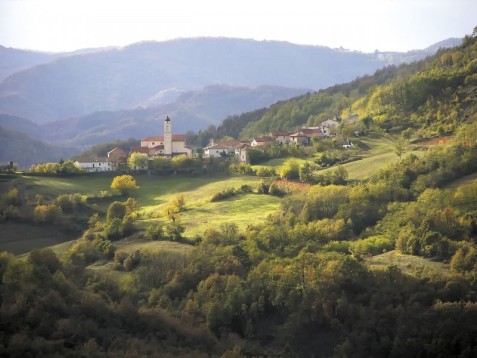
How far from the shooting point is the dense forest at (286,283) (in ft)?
120

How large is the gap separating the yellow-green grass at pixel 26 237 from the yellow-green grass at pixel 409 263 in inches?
1217

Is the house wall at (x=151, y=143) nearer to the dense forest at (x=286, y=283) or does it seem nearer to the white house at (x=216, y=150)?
the white house at (x=216, y=150)

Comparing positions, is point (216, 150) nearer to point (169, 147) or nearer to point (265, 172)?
point (169, 147)

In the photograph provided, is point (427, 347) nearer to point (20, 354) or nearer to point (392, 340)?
point (392, 340)

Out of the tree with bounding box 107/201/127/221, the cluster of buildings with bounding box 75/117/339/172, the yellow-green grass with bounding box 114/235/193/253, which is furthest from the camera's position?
the cluster of buildings with bounding box 75/117/339/172

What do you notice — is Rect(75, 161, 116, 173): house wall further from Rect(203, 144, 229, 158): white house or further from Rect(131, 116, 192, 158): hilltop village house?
Rect(203, 144, 229, 158): white house

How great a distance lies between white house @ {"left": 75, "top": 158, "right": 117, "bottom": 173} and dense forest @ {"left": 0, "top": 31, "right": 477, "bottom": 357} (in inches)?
956

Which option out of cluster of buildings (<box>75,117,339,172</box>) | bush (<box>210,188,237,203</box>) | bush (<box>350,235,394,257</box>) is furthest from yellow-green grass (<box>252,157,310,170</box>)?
bush (<box>350,235,394,257</box>)

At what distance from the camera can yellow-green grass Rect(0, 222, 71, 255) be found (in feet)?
201

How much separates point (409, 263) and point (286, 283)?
9.76m

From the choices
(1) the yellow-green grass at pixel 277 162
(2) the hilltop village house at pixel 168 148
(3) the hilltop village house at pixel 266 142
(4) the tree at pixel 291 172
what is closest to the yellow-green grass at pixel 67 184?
(2) the hilltop village house at pixel 168 148

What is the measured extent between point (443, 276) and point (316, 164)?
41.5 meters

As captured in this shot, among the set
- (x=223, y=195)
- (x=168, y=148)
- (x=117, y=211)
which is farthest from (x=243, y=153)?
(x=117, y=211)

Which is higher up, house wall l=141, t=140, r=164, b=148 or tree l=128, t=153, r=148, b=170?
house wall l=141, t=140, r=164, b=148
